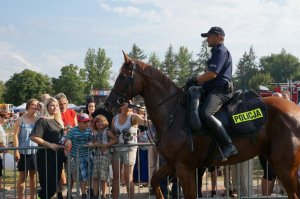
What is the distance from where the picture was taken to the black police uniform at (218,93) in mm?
6105

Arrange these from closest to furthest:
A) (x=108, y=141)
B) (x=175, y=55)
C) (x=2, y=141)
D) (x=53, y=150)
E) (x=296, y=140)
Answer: (x=296, y=140) < (x=53, y=150) < (x=108, y=141) < (x=2, y=141) < (x=175, y=55)

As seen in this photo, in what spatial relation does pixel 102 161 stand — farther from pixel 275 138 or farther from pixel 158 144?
pixel 275 138

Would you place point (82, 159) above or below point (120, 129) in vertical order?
below

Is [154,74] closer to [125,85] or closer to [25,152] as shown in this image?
[125,85]

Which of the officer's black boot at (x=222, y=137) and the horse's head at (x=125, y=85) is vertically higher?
the horse's head at (x=125, y=85)

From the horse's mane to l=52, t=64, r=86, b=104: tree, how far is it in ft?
265

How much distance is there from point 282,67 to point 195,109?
122054 mm

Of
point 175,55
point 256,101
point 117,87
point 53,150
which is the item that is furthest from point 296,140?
point 175,55

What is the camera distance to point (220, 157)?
628 cm

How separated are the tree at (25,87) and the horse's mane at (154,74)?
83925 mm

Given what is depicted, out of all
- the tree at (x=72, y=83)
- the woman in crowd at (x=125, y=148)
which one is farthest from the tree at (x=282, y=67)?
the woman in crowd at (x=125, y=148)

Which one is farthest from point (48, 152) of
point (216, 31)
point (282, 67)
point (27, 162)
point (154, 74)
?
point (282, 67)

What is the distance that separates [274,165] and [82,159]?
11.7 feet

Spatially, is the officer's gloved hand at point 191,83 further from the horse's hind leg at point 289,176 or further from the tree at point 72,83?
the tree at point 72,83
